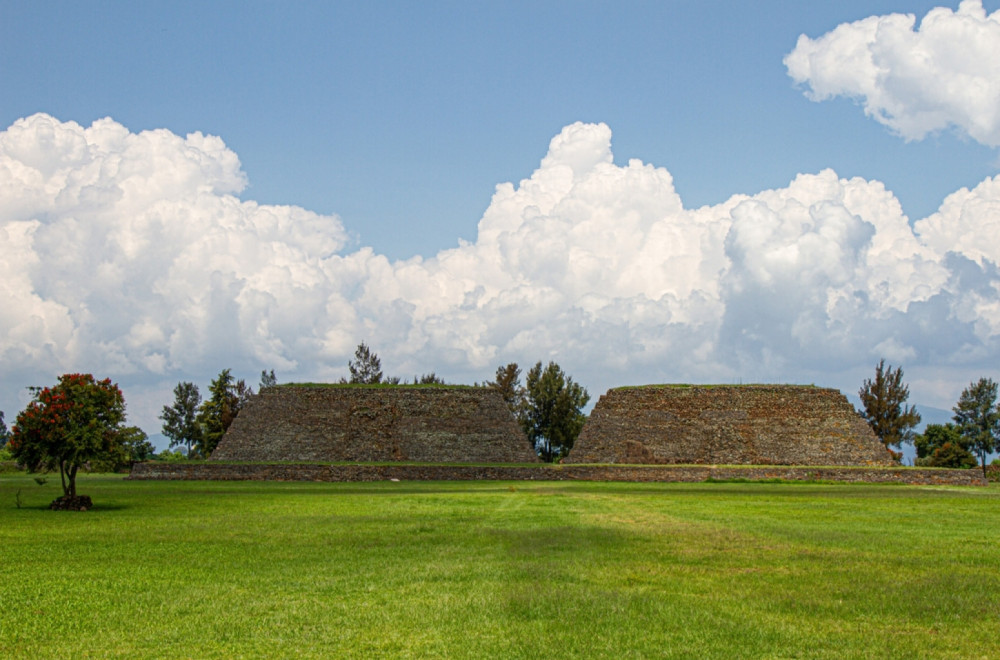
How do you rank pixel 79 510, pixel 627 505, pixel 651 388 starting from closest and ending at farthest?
pixel 79 510 → pixel 627 505 → pixel 651 388

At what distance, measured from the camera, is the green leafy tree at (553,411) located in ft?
262

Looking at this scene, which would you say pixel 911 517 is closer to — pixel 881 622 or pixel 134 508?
pixel 881 622

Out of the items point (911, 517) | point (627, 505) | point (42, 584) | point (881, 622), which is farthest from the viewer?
point (627, 505)

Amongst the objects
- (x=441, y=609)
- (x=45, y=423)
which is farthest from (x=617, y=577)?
(x=45, y=423)

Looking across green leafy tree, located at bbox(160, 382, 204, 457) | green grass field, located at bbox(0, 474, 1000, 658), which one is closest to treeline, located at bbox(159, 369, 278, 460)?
green leafy tree, located at bbox(160, 382, 204, 457)

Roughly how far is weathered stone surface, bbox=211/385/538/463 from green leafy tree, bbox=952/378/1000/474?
42.7 metres

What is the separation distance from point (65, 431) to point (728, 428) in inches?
1675

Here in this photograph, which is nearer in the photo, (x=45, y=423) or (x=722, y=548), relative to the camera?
(x=722, y=548)

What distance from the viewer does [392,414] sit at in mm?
58188

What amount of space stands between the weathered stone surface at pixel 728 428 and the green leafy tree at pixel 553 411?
19386 millimetres

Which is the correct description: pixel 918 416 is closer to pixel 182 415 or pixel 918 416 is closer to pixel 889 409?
pixel 889 409

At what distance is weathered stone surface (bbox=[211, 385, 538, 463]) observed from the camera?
183 feet

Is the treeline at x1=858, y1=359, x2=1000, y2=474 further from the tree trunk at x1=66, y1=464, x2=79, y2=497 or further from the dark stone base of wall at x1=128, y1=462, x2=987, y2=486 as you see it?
the tree trunk at x1=66, y1=464, x2=79, y2=497

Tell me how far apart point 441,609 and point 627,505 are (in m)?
16.1
